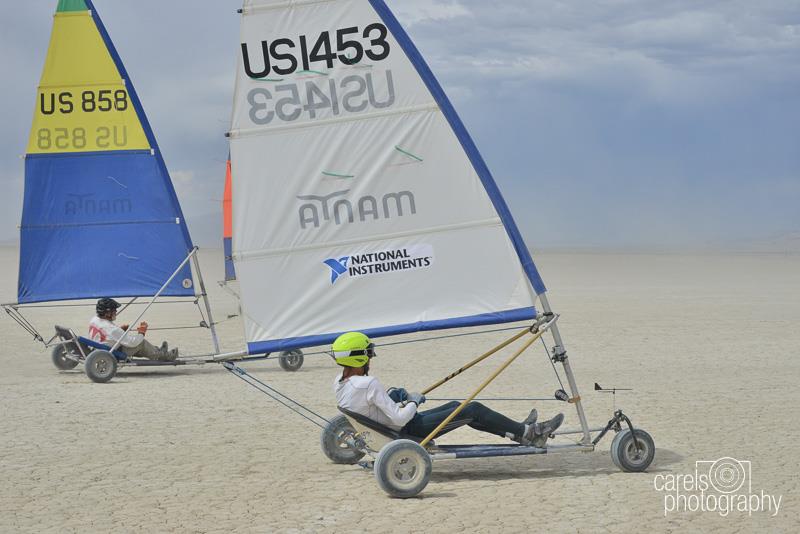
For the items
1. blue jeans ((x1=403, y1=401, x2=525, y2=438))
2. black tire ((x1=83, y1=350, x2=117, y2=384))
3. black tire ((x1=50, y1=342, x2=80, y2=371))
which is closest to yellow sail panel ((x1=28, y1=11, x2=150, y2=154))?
black tire ((x1=50, y1=342, x2=80, y2=371))

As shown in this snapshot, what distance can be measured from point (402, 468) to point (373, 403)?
1.73 ft

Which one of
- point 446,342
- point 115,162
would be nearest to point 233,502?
point 115,162

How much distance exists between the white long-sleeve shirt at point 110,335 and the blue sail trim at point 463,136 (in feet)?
27.5

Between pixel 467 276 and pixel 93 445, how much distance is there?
13.7 ft

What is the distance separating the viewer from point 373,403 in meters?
8.69

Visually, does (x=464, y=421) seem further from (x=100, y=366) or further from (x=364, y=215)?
(x=100, y=366)

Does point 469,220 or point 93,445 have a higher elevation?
point 469,220

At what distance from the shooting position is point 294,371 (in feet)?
56.9

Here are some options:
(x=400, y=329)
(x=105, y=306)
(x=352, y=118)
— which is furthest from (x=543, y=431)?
(x=105, y=306)

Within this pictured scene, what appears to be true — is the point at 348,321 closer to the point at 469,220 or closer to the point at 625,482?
the point at 469,220

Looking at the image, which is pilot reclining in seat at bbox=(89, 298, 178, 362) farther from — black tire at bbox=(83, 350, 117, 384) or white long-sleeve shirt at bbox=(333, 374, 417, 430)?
white long-sleeve shirt at bbox=(333, 374, 417, 430)

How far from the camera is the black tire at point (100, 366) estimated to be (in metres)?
15.7

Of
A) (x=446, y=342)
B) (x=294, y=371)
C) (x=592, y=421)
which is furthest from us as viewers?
(x=446, y=342)

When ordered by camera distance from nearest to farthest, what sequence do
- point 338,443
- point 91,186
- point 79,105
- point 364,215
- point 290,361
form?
point 364,215 < point 338,443 < point 290,361 < point 91,186 < point 79,105
